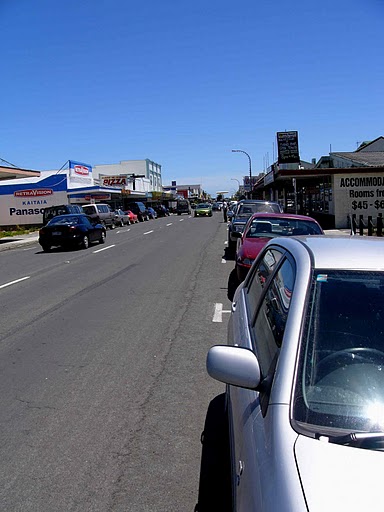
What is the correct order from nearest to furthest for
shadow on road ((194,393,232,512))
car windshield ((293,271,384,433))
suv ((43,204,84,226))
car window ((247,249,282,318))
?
car windshield ((293,271,384,433)), shadow on road ((194,393,232,512)), car window ((247,249,282,318)), suv ((43,204,84,226))

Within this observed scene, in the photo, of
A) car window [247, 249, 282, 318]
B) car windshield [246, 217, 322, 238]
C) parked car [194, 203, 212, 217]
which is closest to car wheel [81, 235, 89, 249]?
car windshield [246, 217, 322, 238]

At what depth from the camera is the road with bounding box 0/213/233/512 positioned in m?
3.41

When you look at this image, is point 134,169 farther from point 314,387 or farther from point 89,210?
point 314,387

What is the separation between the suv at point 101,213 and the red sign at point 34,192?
1002 cm

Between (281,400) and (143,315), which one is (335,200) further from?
(281,400)

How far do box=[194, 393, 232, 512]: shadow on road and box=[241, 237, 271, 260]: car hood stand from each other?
17.8 feet

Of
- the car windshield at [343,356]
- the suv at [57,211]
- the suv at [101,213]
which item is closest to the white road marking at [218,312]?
the car windshield at [343,356]

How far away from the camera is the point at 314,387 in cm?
216

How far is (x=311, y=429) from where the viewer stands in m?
1.94

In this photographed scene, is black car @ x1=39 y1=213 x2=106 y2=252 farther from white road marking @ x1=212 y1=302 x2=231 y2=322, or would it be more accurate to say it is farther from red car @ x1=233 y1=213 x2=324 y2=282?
white road marking @ x1=212 y1=302 x2=231 y2=322

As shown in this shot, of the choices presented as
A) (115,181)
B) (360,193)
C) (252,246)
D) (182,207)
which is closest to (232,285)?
(252,246)

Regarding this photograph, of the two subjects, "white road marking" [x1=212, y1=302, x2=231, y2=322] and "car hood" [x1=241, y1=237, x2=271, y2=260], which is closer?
"white road marking" [x1=212, y1=302, x2=231, y2=322]

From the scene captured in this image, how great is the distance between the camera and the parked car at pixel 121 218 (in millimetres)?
43522

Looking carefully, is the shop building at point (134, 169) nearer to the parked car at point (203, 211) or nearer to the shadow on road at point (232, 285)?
A: the parked car at point (203, 211)
